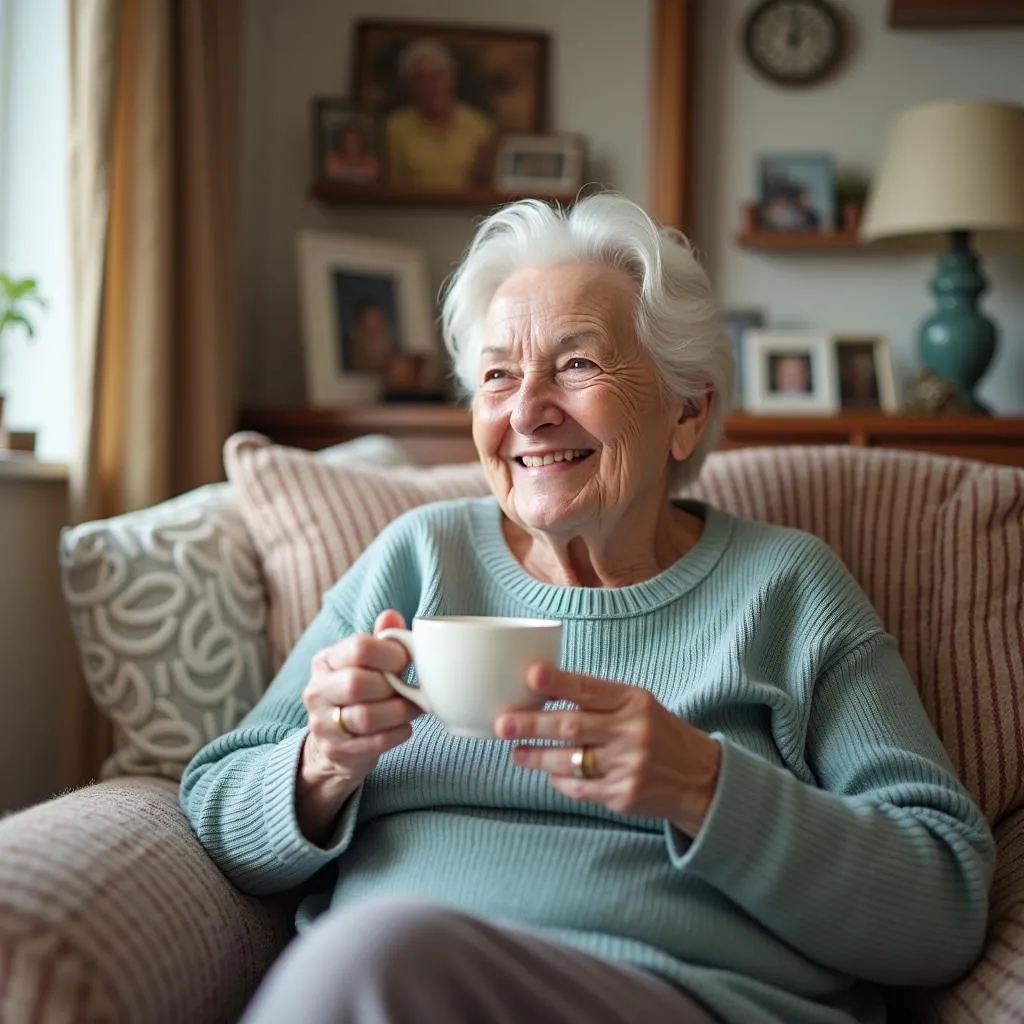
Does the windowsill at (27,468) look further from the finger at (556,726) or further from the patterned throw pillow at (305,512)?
the finger at (556,726)

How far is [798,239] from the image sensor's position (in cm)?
303

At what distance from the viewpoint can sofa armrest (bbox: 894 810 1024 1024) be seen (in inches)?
43.8

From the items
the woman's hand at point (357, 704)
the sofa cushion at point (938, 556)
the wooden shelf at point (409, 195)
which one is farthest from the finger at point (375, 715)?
the wooden shelf at point (409, 195)

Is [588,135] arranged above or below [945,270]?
above

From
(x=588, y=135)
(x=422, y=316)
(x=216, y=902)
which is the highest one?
(x=588, y=135)

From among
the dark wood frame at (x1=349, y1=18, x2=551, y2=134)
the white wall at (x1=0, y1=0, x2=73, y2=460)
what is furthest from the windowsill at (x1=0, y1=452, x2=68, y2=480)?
the dark wood frame at (x1=349, y1=18, x2=551, y2=134)

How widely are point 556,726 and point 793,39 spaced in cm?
256

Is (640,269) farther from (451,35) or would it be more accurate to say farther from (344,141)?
(451,35)

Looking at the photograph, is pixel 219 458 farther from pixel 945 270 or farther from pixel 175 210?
pixel 945 270

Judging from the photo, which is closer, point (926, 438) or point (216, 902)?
point (216, 902)

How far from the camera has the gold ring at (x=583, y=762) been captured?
107 cm

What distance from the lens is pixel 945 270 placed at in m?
2.83

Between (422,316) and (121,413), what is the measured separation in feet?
3.32

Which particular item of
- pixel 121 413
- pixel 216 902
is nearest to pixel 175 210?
pixel 121 413
